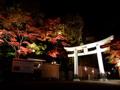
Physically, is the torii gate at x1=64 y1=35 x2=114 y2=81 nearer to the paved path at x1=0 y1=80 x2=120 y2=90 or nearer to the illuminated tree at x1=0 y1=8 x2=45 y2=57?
the illuminated tree at x1=0 y1=8 x2=45 y2=57

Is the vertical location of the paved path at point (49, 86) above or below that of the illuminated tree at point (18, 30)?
below

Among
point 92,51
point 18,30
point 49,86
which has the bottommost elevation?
point 49,86

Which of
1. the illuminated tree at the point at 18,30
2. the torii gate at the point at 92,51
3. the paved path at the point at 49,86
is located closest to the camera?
the paved path at the point at 49,86

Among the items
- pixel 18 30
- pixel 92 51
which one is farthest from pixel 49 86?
pixel 92 51

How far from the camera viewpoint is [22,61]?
55.9ft

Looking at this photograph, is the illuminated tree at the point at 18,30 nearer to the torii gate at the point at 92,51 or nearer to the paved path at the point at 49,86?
the torii gate at the point at 92,51

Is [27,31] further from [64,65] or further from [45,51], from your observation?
[64,65]

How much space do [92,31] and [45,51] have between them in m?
7.95

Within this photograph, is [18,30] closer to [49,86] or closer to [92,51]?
[92,51]

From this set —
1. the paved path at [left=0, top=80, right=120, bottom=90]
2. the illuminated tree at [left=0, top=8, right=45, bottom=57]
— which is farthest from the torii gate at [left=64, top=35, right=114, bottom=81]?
the paved path at [left=0, top=80, right=120, bottom=90]

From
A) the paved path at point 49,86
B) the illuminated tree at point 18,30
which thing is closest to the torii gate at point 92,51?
the illuminated tree at point 18,30

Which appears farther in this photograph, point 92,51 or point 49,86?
point 92,51

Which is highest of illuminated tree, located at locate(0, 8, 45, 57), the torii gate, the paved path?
illuminated tree, located at locate(0, 8, 45, 57)

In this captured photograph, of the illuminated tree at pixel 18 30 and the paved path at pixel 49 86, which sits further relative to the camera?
the illuminated tree at pixel 18 30
